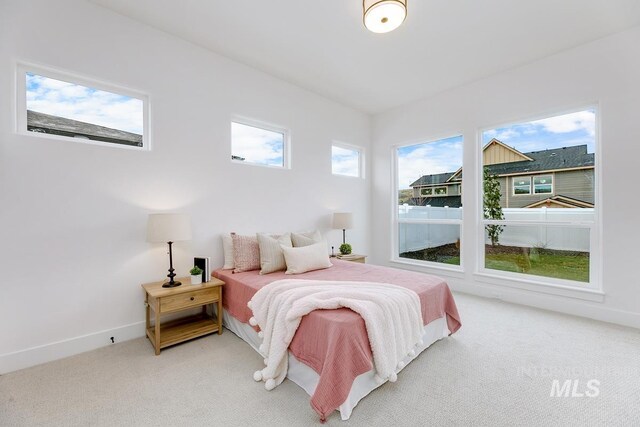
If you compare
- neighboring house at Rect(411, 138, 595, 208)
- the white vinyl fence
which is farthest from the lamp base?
neighboring house at Rect(411, 138, 595, 208)

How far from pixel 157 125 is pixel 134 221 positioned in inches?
39.1

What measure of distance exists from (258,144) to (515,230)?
368 cm

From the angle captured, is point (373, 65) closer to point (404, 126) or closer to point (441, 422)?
point (404, 126)

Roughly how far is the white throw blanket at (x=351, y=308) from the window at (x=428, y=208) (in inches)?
99.2

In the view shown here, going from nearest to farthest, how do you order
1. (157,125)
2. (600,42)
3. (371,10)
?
1. (371,10)
2. (157,125)
3. (600,42)

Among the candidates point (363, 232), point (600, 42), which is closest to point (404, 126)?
point (363, 232)

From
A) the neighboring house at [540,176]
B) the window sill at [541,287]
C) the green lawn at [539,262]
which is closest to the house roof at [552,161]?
the neighboring house at [540,176]

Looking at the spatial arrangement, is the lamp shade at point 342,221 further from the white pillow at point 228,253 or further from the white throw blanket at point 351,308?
the white throw blanket at point 351,308

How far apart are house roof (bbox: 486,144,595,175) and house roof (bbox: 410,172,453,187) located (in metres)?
0.70

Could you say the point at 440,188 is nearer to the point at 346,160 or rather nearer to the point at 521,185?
the point at 521,185

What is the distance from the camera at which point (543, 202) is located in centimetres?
351

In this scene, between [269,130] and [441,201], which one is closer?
[269,130]

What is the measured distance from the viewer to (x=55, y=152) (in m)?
2.29

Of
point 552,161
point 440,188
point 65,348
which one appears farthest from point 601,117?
point 65,348
